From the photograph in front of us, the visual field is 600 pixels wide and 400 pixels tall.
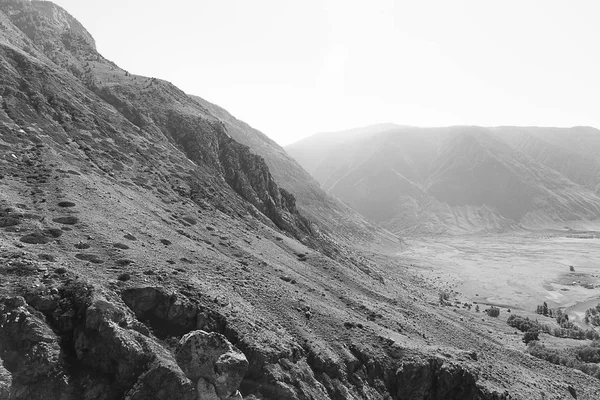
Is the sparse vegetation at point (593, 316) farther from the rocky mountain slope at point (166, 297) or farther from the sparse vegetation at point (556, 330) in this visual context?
the rocky mountain slope at point (166, 297)

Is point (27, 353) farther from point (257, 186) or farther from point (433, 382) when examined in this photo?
point (257, 186)

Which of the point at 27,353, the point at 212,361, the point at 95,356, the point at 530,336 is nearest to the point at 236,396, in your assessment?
the point at 212,361

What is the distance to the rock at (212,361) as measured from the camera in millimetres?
21641

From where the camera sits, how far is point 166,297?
86.8 ft

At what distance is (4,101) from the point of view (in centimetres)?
4816

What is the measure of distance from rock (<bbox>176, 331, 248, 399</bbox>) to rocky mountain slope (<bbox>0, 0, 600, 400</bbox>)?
0.08 meters

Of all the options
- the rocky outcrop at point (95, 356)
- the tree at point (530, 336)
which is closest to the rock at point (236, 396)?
the rocky outcrop at point (95, 356)

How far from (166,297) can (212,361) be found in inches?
254

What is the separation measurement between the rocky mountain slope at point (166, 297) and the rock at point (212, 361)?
85mm

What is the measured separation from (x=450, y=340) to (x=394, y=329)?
Result: 7.92m

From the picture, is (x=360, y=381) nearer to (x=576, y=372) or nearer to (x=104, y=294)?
(x=104, y=294)

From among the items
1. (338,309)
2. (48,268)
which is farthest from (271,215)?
(48,268)

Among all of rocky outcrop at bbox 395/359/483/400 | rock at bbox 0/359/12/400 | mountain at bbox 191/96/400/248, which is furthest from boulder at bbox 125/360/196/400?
mountain at bbox 191/96/400/248

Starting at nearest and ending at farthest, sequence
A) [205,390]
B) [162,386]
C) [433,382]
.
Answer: [162,386] → [205,390] → [433,382]
